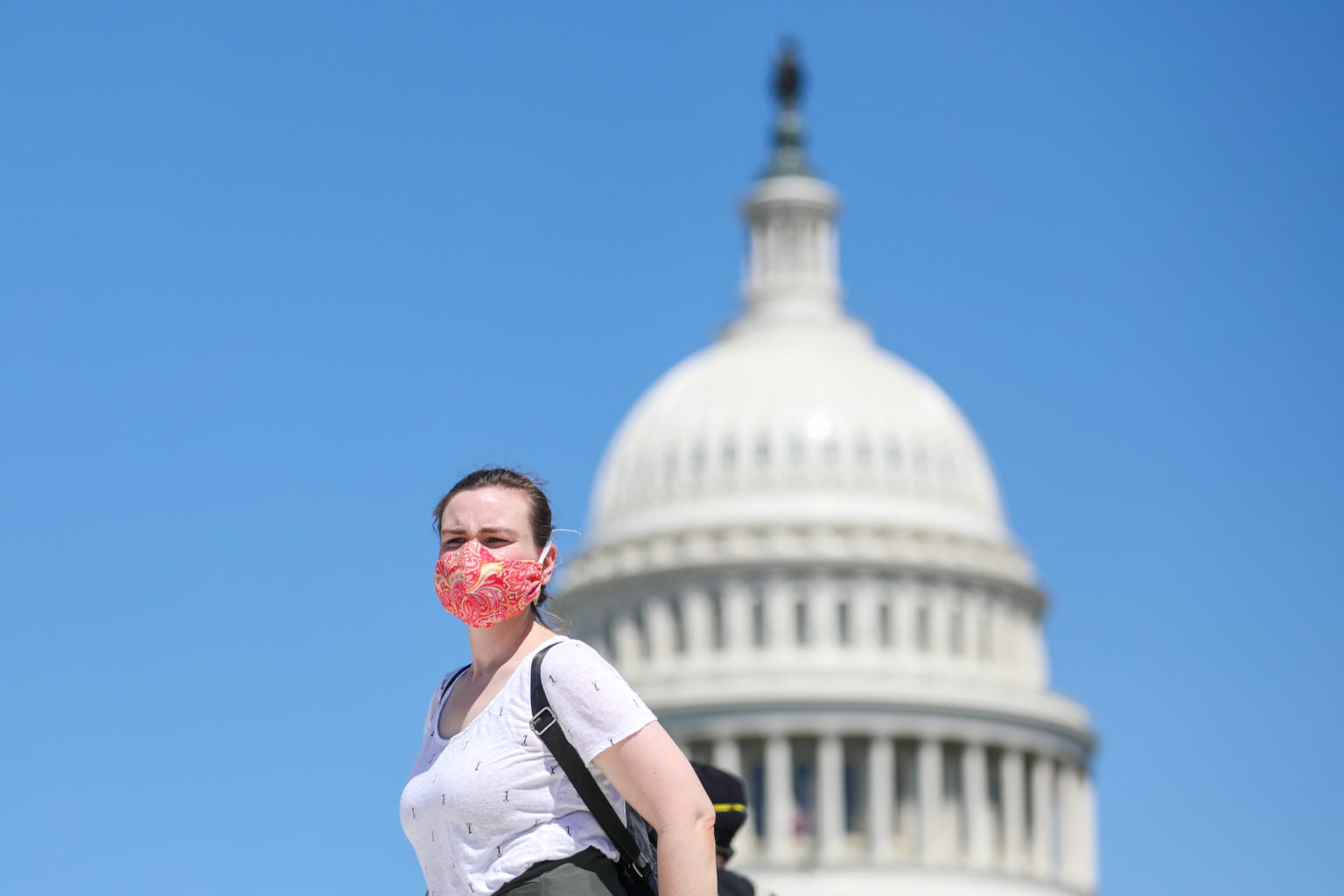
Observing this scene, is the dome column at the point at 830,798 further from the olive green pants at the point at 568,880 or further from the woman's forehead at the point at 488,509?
the olive green pants at the point at 568,880

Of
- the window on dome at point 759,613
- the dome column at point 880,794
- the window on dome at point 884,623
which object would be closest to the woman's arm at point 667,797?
the dome column at point 880,794

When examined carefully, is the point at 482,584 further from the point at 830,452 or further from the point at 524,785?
the point at 830,452

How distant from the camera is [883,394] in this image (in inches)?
4353

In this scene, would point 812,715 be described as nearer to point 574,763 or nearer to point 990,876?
point 990,876

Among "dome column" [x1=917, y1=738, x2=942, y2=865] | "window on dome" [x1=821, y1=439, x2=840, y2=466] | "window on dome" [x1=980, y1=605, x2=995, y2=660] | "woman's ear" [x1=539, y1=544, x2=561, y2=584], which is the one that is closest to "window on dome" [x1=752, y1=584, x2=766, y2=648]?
"window on dome" [x1=821, y1=439, x2=840, y2=466]

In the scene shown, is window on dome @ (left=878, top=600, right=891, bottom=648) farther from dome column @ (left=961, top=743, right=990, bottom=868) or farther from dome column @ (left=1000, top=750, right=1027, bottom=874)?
dome column @ (left=1000, top=750, right=1027, bottom=874)

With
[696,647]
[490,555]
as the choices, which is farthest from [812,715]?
[490,555]

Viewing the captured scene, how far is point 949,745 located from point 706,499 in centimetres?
1320

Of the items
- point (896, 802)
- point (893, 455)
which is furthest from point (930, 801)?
point (893, 455)

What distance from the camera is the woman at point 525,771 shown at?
709 centimetres

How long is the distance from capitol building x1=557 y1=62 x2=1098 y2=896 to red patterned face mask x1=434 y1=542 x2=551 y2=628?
8750 centimetres

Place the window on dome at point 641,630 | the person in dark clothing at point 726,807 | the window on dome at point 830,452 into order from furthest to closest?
the window on dome at point 830,452, the window on dome at point 641,630, the person in dark clothing at point 726,807

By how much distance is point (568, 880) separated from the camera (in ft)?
23.4

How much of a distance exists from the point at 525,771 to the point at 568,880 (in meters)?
0.31
